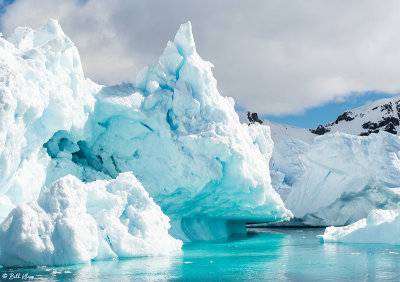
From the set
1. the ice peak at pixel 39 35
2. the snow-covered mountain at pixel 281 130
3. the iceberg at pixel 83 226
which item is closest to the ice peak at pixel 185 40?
the ice peak at pixel 39 35

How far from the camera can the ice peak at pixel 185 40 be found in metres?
16.9

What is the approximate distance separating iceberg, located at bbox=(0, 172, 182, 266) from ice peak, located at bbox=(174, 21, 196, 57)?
22.3 feet

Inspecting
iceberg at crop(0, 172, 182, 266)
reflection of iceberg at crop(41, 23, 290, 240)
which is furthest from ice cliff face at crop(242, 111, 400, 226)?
iceberg at crop(0, 172, 182, 266)

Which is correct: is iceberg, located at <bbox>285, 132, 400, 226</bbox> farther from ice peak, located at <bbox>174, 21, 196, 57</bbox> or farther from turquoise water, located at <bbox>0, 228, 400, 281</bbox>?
turquoise water, located at <bbox>0, 228, 400, 281</bbox>

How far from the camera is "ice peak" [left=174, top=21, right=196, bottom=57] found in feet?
55.5

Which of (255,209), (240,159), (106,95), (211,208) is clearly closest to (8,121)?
(106,95)

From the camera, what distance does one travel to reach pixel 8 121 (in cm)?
992

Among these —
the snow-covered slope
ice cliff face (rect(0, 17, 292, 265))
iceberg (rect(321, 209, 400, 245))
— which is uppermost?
the snow-covered slope

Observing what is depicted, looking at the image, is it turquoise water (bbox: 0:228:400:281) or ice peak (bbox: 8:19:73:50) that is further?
ice peak (bbox: 8:19:73:50)

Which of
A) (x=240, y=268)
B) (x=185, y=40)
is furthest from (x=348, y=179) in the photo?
(x=240, y=268)

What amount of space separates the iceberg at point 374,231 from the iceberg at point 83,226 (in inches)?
253

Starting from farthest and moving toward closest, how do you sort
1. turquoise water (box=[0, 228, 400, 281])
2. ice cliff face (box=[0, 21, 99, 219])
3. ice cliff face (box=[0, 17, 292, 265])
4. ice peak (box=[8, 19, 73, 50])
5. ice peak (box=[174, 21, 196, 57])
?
ice peak (box=[174, 21, 196, 57]), ice peak (box=[8, 19, 73, 50]), ice cliff face (box=[0, 21, 99, 219]), ice cliff face (box=[0, 17, 292, 265]), turquoise water (box=[0, 228, 400, 281])

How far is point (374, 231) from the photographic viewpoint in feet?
50.4

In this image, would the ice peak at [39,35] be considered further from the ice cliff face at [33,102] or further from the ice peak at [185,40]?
the ice peak at [185,40]
